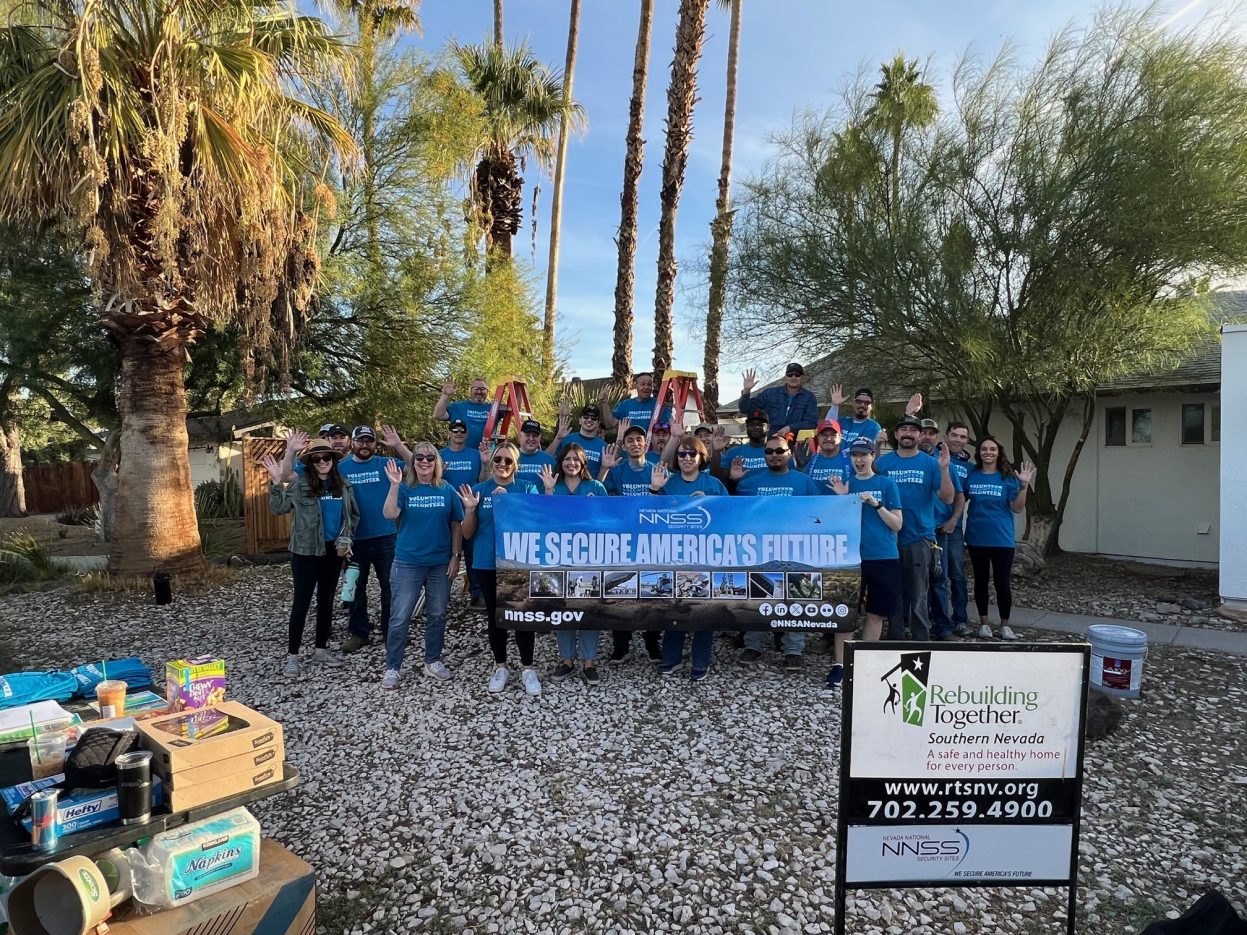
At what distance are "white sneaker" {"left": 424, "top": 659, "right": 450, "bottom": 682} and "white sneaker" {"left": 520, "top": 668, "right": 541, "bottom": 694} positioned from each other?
0.68m

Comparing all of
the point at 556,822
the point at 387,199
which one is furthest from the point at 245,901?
the point at 387,199

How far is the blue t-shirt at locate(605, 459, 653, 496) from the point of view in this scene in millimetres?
6277

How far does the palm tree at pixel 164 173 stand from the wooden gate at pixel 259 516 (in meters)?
2.23

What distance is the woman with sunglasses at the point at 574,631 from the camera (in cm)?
588

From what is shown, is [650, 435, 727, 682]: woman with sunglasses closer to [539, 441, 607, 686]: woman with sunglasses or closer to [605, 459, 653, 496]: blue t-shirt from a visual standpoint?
[605, 459, 653, 496]: blue t-shirt

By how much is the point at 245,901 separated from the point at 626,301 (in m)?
13.4

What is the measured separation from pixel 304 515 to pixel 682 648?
3392mm

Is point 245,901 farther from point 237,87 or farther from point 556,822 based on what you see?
point 237,87

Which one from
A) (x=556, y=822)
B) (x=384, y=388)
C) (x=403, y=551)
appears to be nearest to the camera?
(x=556, y=822)

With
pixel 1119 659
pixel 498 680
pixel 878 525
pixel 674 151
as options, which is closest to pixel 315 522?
pixel 498 680

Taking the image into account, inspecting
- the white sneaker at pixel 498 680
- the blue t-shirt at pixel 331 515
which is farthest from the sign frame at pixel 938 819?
the blue t-shirt at pixel 331 515

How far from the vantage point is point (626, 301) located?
49.0ft

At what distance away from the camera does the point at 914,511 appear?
6.09 m

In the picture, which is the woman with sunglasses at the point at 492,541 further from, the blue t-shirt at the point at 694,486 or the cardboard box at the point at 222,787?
the cardboard box at the point at 222,787
